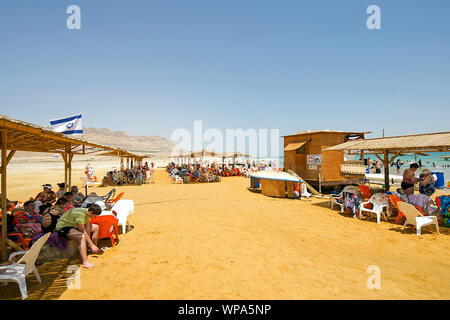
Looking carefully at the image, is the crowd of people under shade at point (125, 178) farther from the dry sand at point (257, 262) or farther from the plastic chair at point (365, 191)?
the plastic chair at point (365, 191)

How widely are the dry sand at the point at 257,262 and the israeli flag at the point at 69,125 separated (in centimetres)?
437

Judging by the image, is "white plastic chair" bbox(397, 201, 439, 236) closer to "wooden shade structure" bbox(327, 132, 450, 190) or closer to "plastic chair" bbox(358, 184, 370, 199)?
"wooden shade structure" bbox(327, 132, 450, 190)

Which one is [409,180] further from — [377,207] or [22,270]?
Answer: [22,270]

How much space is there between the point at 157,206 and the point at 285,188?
19.9ft

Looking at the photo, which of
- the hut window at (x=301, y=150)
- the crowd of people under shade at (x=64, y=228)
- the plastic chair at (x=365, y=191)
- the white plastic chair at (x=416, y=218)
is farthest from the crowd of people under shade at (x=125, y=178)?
the white plastic chair at (x=416, y=218)

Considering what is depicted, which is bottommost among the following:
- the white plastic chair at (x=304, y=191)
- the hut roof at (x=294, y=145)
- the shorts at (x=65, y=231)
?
the white plastic chair at (x=304, y=191)

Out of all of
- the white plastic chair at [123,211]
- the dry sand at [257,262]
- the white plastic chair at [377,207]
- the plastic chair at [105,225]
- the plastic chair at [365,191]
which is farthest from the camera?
the plastic chair at [365,191]

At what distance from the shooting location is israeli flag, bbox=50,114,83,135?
8203 millimetres

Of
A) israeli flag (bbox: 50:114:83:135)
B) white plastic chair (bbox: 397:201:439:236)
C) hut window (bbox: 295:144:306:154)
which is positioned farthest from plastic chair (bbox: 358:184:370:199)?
israeli flag (bbox: 50:114:83:135)

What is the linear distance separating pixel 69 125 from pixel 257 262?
8.24 m

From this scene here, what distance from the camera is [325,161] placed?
481 inches

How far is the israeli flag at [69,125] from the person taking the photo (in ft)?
26.9
